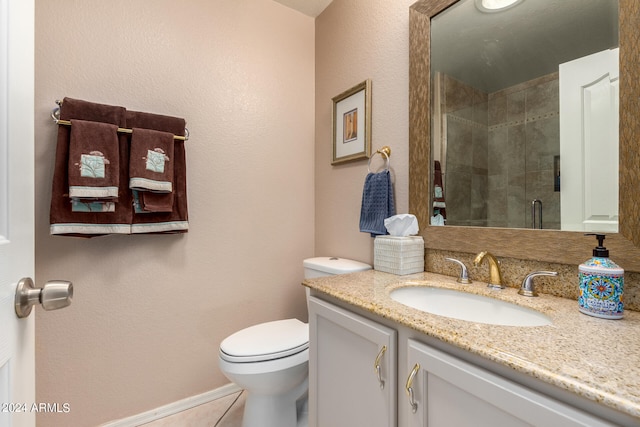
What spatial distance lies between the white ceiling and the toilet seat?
1949 mm

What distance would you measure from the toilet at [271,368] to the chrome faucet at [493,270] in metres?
0.59

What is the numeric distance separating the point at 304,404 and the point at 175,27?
212cm

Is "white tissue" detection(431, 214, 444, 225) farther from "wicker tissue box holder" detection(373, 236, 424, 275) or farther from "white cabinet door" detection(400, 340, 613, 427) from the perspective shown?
"white cabinet door" detection(400, 340, 613, 427)

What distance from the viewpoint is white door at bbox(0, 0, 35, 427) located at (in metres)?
0.47

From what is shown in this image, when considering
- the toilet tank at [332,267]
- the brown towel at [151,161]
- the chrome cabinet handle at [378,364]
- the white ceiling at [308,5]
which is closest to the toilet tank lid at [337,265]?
the toilet tank at [332,267]

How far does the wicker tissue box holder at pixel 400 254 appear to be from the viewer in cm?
118

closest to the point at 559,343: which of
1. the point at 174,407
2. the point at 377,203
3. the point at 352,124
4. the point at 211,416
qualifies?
the point at 377,203

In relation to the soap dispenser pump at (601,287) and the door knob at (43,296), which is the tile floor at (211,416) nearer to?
the door knob at (43,296)

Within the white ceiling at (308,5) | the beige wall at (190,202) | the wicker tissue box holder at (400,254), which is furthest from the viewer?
A: the white ceiling at (308,5)

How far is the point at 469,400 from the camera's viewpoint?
592mm

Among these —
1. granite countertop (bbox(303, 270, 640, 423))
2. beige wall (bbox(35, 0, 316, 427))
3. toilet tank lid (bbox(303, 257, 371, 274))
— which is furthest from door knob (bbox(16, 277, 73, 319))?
toilet tank lid (bbox(303, 257, 371, 274))

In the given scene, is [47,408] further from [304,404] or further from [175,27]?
[175,27]

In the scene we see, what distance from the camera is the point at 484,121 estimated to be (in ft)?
3.53

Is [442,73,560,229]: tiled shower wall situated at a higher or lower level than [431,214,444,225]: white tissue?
higher
